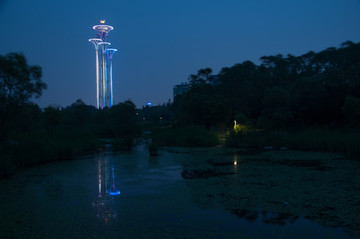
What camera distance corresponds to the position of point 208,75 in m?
30.7

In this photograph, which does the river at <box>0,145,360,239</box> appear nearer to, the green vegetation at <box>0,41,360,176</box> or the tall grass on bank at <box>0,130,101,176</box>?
the tall grass on bank at <box>0,130,101,176</box>

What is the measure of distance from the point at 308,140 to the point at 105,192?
9146 millimetres

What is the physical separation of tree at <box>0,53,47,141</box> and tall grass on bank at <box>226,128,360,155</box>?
29.4 feet

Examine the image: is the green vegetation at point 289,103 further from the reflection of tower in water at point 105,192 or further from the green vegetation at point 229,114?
the reflection of tower in water at point 105,192

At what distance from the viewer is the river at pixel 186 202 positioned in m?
3.88

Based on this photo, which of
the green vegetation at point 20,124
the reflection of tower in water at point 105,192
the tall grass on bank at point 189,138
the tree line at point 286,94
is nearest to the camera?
the reflection of tower in water at point 105,192

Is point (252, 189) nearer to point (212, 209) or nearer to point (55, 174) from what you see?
point (212, 209)

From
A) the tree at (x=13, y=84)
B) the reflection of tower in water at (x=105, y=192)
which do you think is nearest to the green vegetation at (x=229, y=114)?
the tree at (x=13, y=84)

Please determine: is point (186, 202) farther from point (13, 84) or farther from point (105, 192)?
point (13, 84)

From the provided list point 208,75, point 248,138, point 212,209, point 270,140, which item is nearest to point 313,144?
point 270,140

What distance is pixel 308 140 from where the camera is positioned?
1224 centimetres

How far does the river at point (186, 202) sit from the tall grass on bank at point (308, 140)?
2.74 meters

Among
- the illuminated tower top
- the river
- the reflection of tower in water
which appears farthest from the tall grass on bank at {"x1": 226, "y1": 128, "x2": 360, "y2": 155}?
the illuminated tower top

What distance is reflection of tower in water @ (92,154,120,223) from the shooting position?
4.56m
